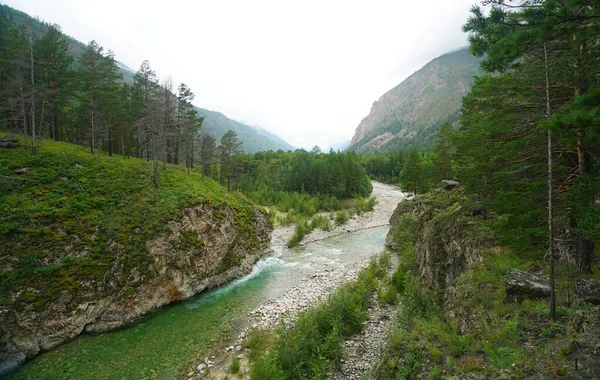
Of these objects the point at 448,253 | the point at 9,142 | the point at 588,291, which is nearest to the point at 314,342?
the point at 448,253

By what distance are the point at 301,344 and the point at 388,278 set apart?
11.9 m

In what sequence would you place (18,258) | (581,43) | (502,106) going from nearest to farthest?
(581,43), (502,106), (18,258)

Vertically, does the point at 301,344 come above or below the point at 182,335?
above

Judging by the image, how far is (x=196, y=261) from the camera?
23375 mm

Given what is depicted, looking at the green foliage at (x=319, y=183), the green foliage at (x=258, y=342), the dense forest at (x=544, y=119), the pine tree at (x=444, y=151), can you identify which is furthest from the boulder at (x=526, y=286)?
the green foliage at (x=319, y=183)

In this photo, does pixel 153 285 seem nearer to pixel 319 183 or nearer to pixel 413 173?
pixel 413 173

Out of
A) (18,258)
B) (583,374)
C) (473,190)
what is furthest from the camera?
(18,258)

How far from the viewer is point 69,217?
772 inches

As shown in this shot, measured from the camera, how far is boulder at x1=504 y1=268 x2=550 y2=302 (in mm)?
10095

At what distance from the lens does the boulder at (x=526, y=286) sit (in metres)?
10.1

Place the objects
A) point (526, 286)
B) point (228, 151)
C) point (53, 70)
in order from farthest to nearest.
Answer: point (228, 151), point (53, 70), point (526, 286)

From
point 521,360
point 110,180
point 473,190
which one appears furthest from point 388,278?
point 110,180

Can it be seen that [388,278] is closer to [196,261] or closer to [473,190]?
[473,190]

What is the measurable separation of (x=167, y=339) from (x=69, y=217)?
37.6ft
